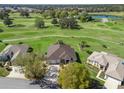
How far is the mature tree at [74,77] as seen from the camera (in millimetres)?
17844

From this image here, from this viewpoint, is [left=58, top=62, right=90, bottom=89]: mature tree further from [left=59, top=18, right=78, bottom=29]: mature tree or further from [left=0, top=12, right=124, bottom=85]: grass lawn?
[left=59, top=18, right=78, bottom=29]: mature tree

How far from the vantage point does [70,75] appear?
18.0m

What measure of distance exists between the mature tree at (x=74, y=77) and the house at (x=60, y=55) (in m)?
1.76

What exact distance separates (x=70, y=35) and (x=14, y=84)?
17.0 feet

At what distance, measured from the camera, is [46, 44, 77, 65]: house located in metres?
20.0

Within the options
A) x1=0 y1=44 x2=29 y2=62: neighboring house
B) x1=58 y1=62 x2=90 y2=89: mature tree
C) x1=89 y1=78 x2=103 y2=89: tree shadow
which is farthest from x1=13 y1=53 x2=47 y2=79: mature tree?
x1=89 y1=78 x2=103 y2=89: tree shadow

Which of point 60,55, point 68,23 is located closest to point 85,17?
point 68,23

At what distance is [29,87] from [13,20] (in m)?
4.94

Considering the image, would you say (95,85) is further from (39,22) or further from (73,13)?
(39,22)

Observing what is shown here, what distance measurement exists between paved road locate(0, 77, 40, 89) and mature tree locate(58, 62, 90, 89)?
1.82 meters

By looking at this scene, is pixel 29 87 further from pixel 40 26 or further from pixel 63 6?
pixel 63 6

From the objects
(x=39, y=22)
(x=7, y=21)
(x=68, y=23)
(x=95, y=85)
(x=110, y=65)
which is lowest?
(x=95, y=85)

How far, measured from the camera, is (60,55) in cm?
2062

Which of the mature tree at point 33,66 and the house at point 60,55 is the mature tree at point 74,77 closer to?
the mature tree at point 33,66
